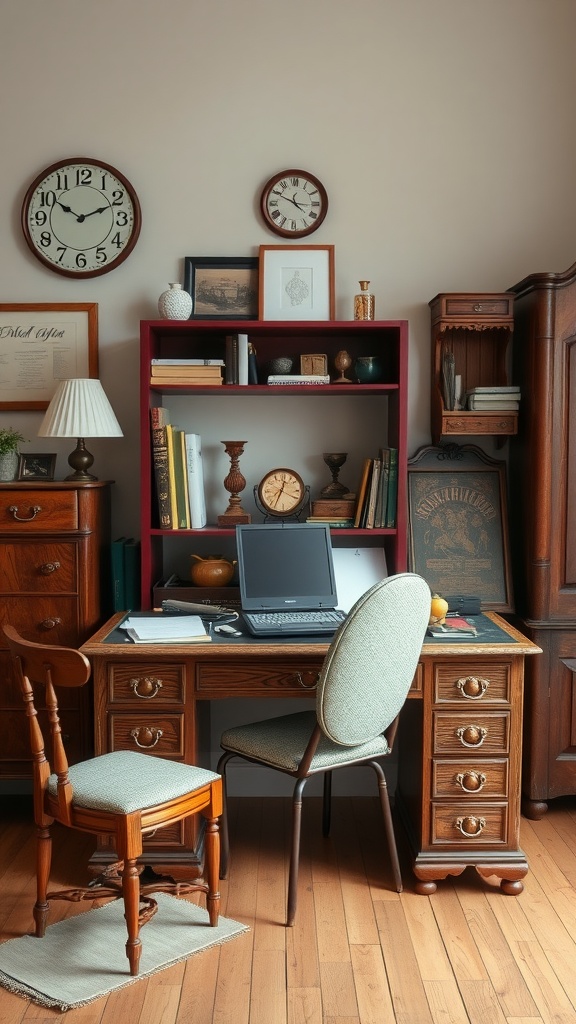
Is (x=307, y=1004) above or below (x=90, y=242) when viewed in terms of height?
below

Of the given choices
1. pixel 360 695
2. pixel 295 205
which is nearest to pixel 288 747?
pixel 360 695

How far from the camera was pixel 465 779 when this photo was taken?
2.80m

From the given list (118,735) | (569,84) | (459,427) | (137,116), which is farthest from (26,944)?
(569,84)

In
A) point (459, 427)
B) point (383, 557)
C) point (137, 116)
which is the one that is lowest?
point (383, 557)

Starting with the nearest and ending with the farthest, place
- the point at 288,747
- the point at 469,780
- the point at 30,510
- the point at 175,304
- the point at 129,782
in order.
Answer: the point at 129,782, the point at 288,747, the point at 469,780, the point at 30,510, the point at 175,304

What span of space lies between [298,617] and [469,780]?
0.68m

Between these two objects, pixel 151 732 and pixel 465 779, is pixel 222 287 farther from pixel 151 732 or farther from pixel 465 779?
pixel 465 779

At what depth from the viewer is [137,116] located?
11.1 ft

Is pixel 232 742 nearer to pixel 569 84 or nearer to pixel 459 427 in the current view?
pixel 459 427

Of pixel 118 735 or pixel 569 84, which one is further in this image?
pixel 569 84

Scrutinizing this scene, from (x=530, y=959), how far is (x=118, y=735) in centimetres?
124

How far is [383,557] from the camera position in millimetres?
3371

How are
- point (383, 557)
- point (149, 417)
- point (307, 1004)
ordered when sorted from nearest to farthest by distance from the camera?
point (307, 1004) → point (149, 417) → point (383, 557)

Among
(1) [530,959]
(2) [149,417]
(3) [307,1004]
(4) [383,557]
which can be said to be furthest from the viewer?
(4) [383,557]
